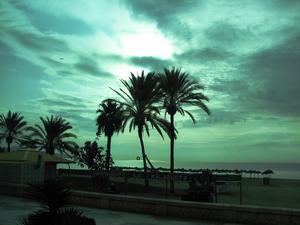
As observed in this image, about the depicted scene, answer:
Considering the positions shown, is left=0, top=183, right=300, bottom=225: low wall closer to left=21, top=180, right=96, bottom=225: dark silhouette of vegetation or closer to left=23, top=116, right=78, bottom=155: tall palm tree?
left=21, top=180, right=96, bottom=225: dark silhouette of vegetation

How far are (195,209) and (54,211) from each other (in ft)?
19.1

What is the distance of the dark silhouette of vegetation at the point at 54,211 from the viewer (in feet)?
24.3

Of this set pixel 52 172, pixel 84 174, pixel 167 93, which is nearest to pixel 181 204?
pixel 52 172

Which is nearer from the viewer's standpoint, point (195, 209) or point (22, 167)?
point (195, 209)

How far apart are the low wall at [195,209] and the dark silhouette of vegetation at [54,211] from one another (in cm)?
517

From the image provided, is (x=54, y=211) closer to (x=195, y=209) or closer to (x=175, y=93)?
(x=195, y=209)

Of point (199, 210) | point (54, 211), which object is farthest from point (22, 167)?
point (54, 211)

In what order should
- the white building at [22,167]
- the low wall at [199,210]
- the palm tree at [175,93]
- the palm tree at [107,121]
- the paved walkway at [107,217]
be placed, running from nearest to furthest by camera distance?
the low wall at [199,210]
the paved walkway at [107,217]
the white building at [22,167]
the palm tree at [175,93]
the palm tree at [107,121]

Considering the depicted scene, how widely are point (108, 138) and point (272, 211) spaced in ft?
137

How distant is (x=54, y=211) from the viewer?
7844mm

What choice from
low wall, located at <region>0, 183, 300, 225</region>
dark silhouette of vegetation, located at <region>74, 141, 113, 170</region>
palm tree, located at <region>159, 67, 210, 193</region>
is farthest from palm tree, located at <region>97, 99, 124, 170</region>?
low wall, located at <region>0, 183, 300, 225</region>

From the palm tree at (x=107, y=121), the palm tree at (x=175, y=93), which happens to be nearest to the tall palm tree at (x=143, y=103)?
the palm tree at (x=175, y=93)

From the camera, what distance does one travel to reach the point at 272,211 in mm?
11250

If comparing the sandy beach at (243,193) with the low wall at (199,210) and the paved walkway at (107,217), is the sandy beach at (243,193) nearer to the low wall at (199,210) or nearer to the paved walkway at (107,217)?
the low wall at (199,210)
